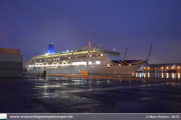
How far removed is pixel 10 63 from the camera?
31516mm

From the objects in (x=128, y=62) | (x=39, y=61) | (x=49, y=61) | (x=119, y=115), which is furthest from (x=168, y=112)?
(x=39, y=61)

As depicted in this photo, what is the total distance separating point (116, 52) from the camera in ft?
177

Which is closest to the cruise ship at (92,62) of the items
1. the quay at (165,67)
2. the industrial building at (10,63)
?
the industrial building at (10,63)

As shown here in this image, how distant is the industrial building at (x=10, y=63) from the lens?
30.9 metres

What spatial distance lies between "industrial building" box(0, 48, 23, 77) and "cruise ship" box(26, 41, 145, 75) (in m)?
16.4

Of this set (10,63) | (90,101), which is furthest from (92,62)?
(90,101)

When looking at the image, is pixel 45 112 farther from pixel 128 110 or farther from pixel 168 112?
pixel 168 112

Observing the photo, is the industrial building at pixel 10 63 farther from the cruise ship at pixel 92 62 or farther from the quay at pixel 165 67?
the quay at pixel 165 67

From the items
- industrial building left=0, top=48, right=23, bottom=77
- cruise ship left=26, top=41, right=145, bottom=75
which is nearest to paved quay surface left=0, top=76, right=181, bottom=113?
industrial building left=0, top=48, right=23, bottom=77

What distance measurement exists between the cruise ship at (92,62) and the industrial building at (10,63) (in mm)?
16379

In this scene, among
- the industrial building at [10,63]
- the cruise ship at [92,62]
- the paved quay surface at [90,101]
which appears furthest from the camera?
the cruise ship at [92,62]

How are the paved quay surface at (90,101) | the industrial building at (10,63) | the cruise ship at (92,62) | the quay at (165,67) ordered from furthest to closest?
the quay at (165,67) → the cruise ship at (92,62) → the industrial building at (10,63) → the paved quay surface at (90,101)

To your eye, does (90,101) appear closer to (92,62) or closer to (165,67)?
(92,62)

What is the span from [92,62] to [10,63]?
85.6 ft
